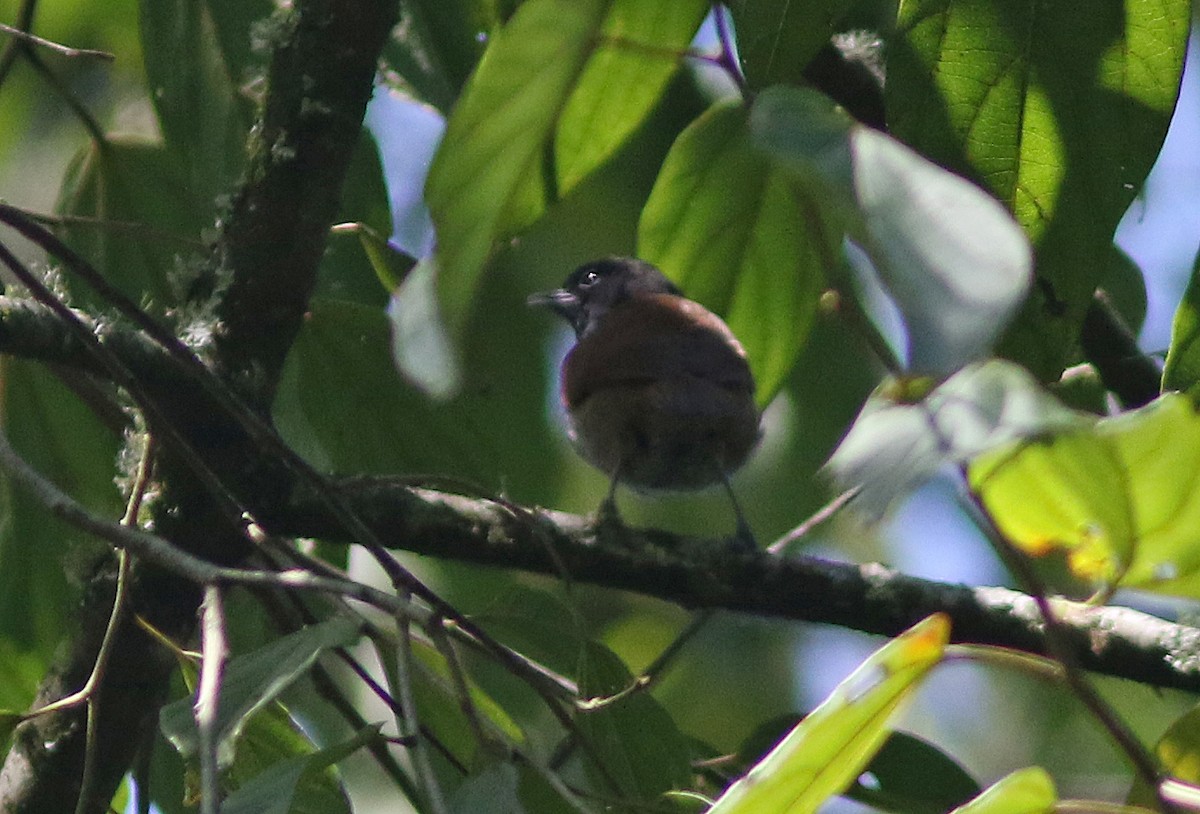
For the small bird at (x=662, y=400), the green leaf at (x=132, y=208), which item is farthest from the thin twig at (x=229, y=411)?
the small bird at (x=662, y=400)

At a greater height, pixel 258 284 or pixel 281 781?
pixel 258 284

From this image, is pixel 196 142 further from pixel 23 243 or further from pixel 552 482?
pixel 23 243

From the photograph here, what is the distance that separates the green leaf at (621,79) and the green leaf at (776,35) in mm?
146

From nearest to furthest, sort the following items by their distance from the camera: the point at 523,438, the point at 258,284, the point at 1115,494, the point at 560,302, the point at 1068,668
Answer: the point at 1068,668 → the point at 1115,494 → the point at 258,284 → the point at 523,438 → the point at 560,302

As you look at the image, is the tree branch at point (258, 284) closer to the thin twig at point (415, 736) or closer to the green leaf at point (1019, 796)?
the thin twig at point (415, 736)

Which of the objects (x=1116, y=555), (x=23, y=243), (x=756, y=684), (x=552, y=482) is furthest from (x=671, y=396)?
(x=756, y=684)

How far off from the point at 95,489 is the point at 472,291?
1701 millimetres

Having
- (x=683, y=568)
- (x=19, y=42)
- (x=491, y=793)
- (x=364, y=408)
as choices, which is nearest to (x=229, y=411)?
(x=491, y=793)

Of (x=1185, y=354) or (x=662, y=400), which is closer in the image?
(x=1185, y=354)

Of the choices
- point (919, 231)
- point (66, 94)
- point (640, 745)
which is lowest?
point (640, 745)

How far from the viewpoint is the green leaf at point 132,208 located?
112 inches

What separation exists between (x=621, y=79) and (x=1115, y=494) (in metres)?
1.03

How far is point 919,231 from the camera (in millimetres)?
914

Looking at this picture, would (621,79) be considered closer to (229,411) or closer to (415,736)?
(229,411)
